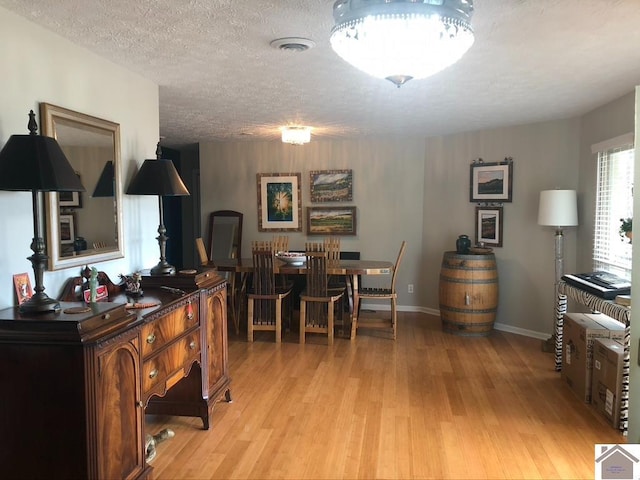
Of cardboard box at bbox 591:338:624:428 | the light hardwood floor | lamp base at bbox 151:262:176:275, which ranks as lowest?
the light hardwood floor

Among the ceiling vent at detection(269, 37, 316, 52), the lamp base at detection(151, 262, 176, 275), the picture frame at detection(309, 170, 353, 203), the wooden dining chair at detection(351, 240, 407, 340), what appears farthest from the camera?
the picture frame at detection(309, 170, 353, 203)

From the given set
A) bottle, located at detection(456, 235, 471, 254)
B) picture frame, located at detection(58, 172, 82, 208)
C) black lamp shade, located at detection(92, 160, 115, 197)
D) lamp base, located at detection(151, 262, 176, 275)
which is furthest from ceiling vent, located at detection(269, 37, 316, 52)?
bottle, located at detection(456, 235, 471, 254)

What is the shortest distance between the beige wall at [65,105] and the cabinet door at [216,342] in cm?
52

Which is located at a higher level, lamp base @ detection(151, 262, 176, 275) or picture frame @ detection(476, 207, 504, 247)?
picture frame @ detection(476, 207, 504, 247)

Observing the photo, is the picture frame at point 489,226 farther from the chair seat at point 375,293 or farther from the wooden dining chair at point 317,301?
the wooden dining chair at point 317,301

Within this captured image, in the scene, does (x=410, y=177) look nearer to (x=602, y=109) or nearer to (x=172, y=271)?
(x=602, y=109)

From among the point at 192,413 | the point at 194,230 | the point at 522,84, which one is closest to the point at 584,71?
the point at 522,84

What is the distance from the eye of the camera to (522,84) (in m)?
3.42

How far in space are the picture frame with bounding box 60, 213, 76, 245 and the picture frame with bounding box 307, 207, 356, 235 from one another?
410 centimetres

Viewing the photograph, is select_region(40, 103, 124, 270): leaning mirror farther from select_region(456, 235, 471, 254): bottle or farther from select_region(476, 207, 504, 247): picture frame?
select_region(476, 207, 504, 247): picture frame

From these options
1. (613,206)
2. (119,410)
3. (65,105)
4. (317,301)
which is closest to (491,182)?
(613,206)

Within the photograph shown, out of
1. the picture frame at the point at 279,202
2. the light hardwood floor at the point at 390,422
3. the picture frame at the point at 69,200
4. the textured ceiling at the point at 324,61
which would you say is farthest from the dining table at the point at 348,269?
the picture frame at the point at 69,200

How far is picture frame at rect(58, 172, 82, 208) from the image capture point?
7.91ft

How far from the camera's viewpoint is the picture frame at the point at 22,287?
215 cm
